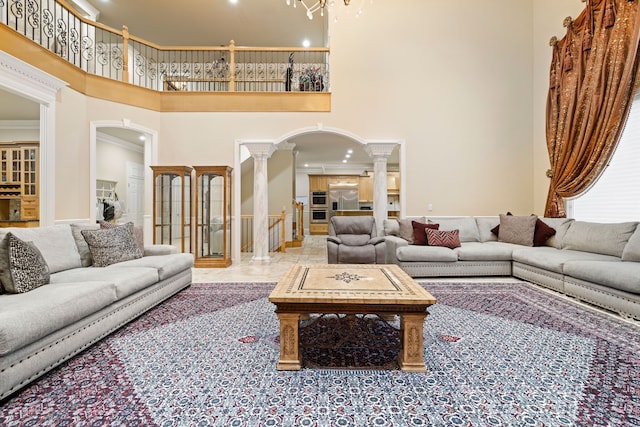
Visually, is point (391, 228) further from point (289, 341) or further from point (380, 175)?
point (289, 341)

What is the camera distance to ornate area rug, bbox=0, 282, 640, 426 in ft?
5.01

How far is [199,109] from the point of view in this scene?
5.96 meters

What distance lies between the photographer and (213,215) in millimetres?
5832

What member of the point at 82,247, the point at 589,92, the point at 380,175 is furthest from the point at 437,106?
the point at 82,247

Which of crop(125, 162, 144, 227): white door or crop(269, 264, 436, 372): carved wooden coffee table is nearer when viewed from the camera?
crop(269, 264, 436, 372): carved wooden coffee table

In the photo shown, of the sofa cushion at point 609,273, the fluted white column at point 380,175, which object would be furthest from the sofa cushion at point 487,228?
the sofa cushion at point 609,273

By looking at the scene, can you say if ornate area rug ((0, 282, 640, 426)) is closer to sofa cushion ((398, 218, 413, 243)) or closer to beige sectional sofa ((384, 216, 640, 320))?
beige sectional sofa ((384, 216, 640, 320))

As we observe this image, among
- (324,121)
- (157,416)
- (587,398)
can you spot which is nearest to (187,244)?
(324,121)

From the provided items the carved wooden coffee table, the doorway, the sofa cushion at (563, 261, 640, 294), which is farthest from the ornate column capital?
the sofa cushion at (563, 261, 640, 294)

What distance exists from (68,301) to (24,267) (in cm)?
53

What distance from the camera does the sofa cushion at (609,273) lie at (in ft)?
9.09

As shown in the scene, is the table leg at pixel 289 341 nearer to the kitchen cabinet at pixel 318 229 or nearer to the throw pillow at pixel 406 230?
the throw pillow at pixel 406 230

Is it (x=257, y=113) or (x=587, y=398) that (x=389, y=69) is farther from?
(x=587, y=398)

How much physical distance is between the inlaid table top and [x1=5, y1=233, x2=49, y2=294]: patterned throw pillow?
1.76 metres
